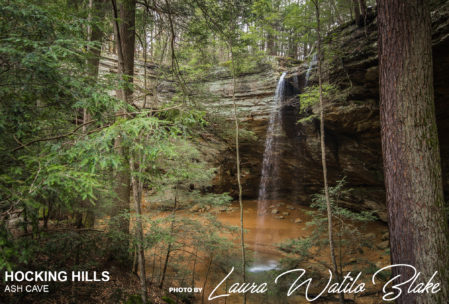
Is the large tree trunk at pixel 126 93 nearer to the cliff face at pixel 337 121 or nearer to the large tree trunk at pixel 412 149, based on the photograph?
the cliff face at pixel 337 121

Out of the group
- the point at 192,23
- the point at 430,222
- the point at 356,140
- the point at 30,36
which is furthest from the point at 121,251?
the point at 356,140

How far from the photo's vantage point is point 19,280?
2.66 m

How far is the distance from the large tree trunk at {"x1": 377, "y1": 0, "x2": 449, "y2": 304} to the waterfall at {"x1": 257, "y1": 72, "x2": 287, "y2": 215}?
829cm

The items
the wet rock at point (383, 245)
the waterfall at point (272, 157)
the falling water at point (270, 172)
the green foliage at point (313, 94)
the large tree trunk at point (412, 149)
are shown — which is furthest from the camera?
the waterfall at point (272, 157)

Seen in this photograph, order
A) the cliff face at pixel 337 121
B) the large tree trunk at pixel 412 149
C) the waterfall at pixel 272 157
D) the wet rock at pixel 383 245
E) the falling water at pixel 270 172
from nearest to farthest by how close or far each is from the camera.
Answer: the large tree trunk at pixel 412 149 → the cliff face at pixel 337 121 → the wet rock at pixel 383 245 → the falling water at pixel 270 172 → the waterfall at pixel 272 157

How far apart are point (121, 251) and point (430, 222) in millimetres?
5101

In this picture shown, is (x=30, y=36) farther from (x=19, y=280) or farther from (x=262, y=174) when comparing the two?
(x=262, y=174)

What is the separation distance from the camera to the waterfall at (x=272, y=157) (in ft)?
36.6

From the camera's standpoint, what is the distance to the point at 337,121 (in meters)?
9.41

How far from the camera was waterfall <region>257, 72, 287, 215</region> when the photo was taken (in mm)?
11141

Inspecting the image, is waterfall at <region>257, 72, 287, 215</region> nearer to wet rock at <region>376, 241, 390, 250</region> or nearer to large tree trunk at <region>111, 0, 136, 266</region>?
wet rock at <region>376, 241, 390, 250</region>

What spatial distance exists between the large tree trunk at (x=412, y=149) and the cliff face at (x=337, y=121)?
11.1 ft

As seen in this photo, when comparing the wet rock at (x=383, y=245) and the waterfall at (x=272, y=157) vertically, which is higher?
the waterfall at (x=272, y=157)

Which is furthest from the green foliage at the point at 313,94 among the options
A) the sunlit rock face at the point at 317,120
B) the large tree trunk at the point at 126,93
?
the large tree trunk at the point at 126,93
